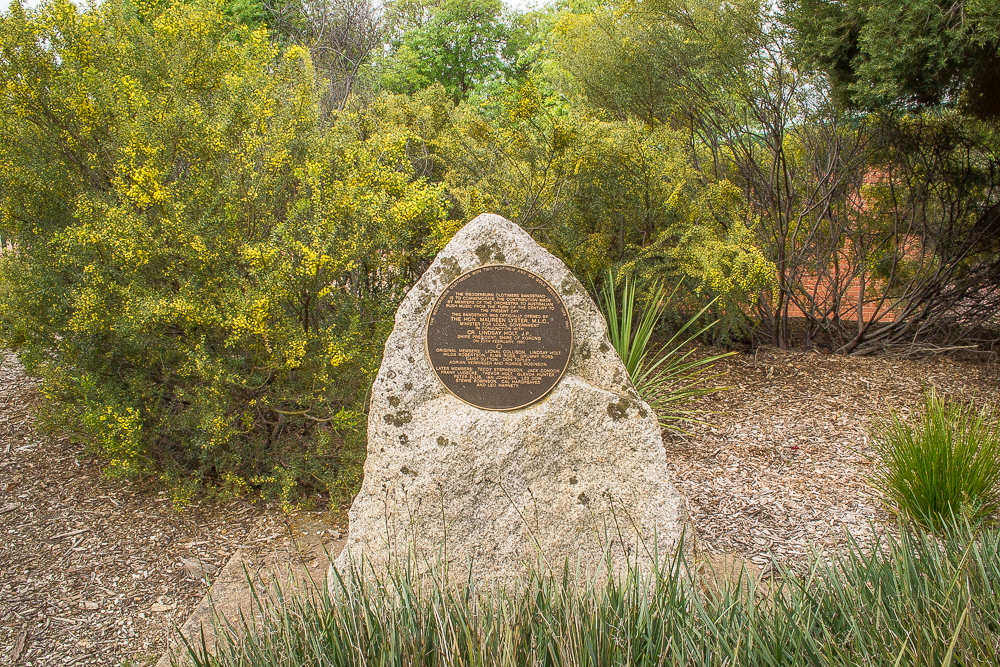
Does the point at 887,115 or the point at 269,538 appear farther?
the point at 887,115

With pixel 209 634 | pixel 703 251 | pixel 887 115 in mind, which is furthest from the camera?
pixel 887 115

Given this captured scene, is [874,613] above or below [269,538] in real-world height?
above

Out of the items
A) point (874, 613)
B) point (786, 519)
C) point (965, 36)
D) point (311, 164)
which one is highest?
point (965, 36)

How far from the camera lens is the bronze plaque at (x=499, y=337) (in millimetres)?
3154

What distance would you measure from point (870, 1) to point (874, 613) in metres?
4.54

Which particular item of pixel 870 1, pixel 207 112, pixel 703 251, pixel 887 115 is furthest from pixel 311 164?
pixel 887 115

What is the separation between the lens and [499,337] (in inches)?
126

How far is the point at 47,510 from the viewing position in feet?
14.1

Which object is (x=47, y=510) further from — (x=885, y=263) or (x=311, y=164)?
(x=885, y=263)

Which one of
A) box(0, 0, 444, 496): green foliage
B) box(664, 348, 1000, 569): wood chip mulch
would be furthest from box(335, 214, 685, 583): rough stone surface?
box(0, 0, 444, 496): green foliage

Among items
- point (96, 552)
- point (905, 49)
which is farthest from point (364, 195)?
point (905, 49)

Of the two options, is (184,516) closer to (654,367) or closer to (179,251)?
(179,251)

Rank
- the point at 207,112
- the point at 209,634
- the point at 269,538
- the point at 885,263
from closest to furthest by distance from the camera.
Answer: the point at 209,634 < the point at 269,538 < the point at 207,112 < the point at 885,263

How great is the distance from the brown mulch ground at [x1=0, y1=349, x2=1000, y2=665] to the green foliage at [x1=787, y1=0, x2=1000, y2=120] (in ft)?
7.49
